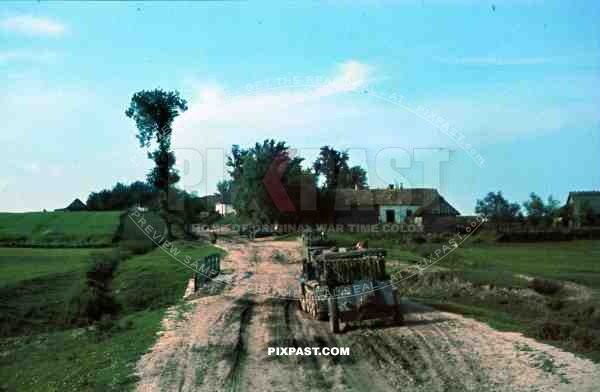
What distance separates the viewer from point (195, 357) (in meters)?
15.2

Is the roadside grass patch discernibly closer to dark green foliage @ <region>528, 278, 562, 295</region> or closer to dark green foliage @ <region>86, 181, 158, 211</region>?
dark green foliage @ <region>528, 278, 562, 295</region>

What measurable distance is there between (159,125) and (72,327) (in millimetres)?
27667

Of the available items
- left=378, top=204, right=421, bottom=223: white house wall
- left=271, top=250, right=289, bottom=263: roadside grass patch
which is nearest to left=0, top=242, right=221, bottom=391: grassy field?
left=271, top=250, right=289, bottom=263: roadside grass patch

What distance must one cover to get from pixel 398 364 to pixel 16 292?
72.0ft

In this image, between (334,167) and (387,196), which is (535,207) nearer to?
(387,196)

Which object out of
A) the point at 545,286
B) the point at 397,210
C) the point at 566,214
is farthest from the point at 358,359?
the point at 397,210

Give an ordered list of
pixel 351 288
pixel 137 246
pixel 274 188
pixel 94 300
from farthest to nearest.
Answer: pixel 274 188
pixel 137 246
pixel 94 300
pixel 351 288

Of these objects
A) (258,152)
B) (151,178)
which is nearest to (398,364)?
(151,178)

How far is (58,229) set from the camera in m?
57.8

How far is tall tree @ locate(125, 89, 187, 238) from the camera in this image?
168ft

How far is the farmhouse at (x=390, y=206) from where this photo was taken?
66500mm

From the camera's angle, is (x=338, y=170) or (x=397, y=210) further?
(x=338, y=170)

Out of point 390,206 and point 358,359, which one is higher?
point 390,206

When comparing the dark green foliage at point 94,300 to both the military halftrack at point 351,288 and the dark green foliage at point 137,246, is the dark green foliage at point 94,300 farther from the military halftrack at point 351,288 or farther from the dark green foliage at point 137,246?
the military halftrack at point 351,288
